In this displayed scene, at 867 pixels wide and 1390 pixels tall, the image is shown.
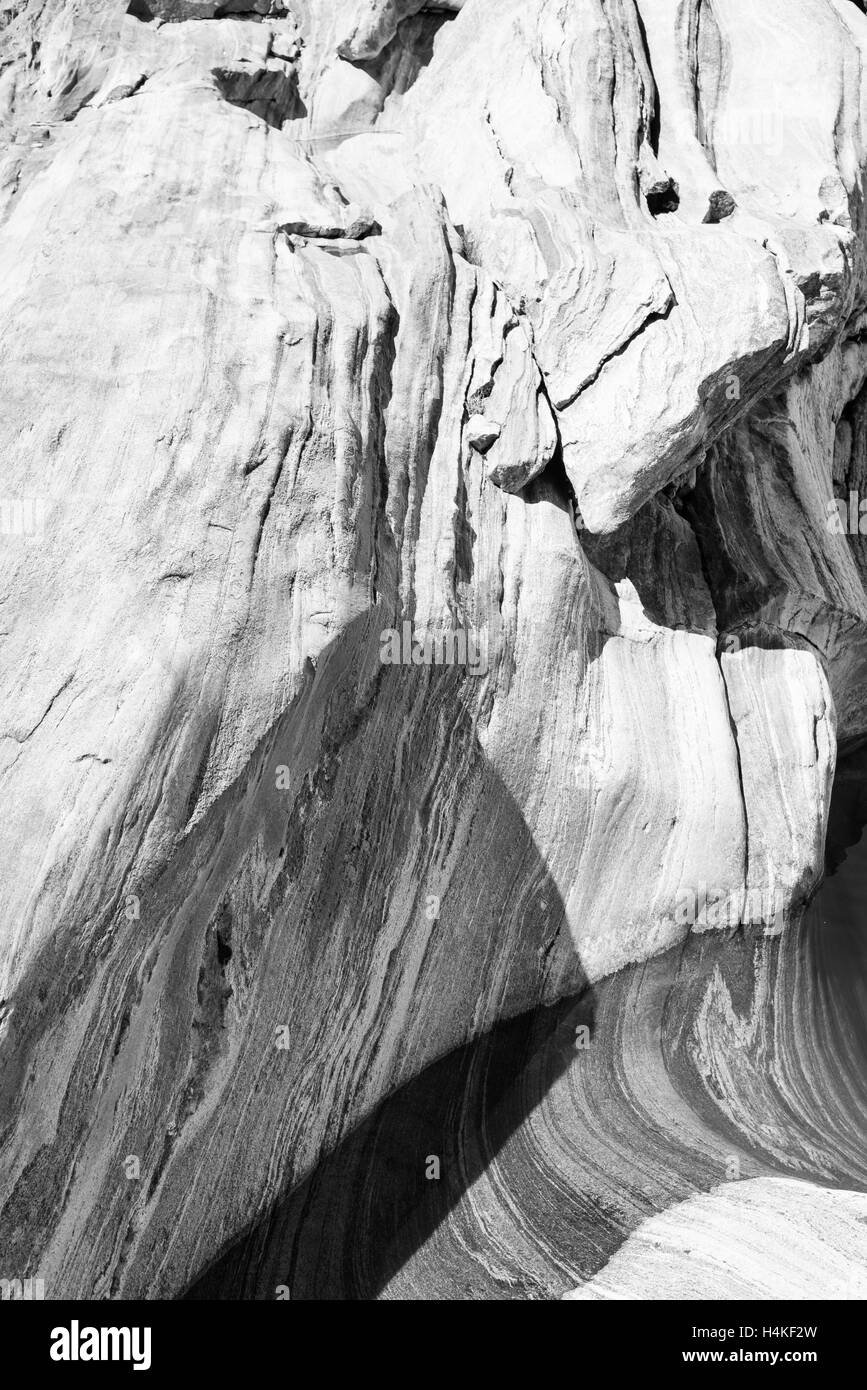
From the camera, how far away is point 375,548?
617 cm

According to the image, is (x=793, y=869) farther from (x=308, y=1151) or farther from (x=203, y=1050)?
(x=203, y=1050)

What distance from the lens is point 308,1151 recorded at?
249 inches

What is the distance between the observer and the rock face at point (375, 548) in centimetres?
528

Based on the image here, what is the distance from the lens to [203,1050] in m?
5.74

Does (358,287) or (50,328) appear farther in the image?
(358,287)

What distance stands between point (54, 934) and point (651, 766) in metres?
3.87

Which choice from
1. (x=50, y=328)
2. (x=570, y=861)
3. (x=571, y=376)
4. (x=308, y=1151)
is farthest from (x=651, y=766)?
(x=50, y=328)

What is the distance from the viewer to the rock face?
528 centimetres
